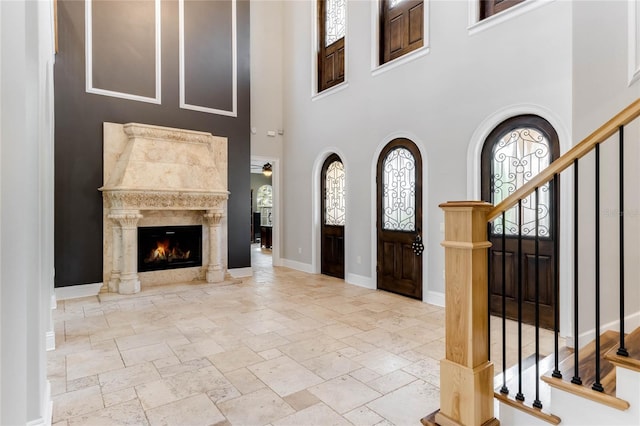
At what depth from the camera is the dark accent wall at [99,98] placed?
16.9 feet

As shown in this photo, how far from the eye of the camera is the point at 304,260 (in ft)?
23.9

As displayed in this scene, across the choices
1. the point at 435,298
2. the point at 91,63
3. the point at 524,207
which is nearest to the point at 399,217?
the point at 435,298

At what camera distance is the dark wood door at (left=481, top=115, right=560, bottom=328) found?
12.3 feet

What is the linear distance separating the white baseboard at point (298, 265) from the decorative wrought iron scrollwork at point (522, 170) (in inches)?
149

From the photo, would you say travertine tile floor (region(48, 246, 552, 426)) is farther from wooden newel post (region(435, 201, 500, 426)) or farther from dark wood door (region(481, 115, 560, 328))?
dark wood door (region(481, 115, 560, 328))

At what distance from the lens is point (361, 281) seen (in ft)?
19.3

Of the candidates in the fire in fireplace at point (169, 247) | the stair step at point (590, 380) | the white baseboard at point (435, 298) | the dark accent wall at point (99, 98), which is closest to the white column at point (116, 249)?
the dark accent wall at point (99, 98)

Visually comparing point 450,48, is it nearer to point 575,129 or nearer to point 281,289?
point 575,129

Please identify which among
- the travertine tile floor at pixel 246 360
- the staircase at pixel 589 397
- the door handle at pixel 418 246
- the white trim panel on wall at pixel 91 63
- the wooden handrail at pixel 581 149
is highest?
the white trim panel on wall at pixel 91 63

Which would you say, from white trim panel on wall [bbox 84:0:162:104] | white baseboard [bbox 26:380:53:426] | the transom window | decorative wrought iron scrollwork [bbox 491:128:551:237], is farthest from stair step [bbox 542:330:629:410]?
white trim panel on wall [bbox 84:0:162:104]

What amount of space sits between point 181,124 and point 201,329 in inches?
148

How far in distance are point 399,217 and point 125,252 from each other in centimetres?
415

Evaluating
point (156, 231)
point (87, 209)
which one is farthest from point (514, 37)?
point (87, 209)

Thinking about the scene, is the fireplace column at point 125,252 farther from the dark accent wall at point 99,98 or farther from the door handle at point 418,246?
the door handle at point 418,246
